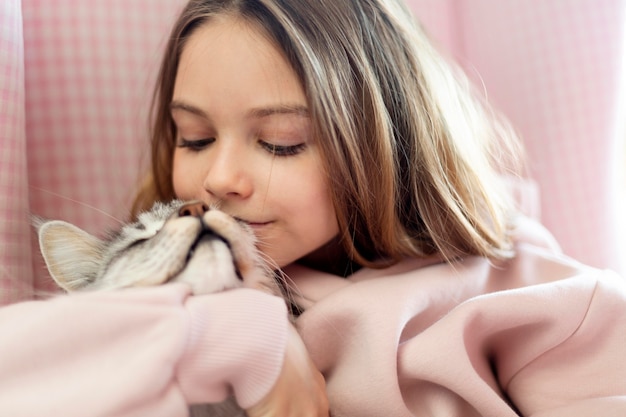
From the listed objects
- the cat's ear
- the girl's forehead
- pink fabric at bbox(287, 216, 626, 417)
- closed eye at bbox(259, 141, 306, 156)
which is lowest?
pink fabric at bbox(287, 216, 626, 417)

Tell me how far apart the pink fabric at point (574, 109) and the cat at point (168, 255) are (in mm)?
818

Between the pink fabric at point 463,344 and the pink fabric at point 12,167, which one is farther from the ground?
the pink fabric at point 12,167

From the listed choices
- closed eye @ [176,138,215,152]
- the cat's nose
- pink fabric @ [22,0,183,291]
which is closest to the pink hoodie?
the cat's nose

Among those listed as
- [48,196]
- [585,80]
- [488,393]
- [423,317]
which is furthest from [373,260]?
[585,80]

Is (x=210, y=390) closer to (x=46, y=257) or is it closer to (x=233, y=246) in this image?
(x=233, y=246)

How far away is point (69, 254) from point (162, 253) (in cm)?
21

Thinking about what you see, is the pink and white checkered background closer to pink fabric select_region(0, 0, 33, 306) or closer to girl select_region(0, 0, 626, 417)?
→ pink fabric select_region(0, 0, 33, 306)

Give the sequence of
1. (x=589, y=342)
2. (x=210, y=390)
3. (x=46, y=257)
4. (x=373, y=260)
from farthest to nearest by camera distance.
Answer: (x=373, y=260) < (x=589, y=342) < (x=46, y=257) < (x=210, y=390)

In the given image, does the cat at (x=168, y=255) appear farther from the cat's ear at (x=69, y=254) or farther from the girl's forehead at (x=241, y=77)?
the girl's forehead at (x=241, y=77)

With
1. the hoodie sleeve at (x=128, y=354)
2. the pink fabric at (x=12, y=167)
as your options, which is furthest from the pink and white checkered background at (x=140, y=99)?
the hoodie sleeve at (x=128, y=354)

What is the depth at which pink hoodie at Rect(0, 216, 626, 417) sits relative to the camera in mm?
581

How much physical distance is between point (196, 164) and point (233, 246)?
0.85 feet

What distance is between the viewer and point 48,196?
3.65ft

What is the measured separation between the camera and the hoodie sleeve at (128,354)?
56 cm
